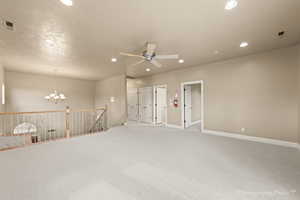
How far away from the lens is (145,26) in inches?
Result: 94.0

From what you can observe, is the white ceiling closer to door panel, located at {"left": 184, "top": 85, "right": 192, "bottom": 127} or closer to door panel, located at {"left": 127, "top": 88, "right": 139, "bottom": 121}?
door panel, located at {"left": 184, "top": 85, "right": 192, "bottom": 127}

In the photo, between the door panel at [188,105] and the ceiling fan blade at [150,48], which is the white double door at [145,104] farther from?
the ceiling fan blade at [150,48]

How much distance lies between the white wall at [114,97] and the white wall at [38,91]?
107cm

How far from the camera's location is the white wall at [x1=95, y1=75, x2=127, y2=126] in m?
6.74

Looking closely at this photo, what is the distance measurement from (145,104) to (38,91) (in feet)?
19.4

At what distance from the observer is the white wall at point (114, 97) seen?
6.74 metres

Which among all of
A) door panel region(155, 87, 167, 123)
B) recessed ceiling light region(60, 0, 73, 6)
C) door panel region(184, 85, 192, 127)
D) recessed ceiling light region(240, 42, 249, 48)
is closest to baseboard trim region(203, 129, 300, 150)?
door panel region(184, 85, 192, 127)

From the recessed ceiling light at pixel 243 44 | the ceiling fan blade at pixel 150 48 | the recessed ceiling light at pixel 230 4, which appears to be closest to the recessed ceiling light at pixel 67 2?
the ceiling fan blade at pixel 150 48

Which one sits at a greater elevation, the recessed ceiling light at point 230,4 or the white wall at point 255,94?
the recessed ceiling light at point 230,4

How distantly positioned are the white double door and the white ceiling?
3.44 meters

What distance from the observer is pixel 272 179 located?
1894 mm

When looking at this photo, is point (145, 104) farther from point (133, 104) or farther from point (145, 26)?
point (145, 26)

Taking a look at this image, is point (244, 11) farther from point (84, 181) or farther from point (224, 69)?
point (84, 181)

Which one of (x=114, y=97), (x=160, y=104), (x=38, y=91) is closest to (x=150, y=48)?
(x=160, y=104)
